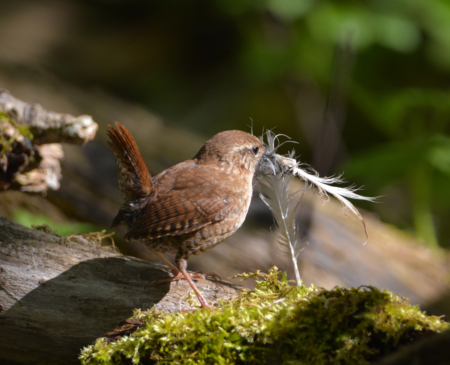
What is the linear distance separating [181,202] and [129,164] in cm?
37

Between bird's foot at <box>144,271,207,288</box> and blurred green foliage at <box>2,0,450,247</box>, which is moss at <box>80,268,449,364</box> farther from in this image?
blurred green foliage at <box>2,0,450,247</box>

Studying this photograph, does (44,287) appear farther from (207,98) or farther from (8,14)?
(8,14)

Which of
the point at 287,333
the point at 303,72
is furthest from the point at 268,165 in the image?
the point at 303,72

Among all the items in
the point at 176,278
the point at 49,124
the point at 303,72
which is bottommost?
the point at 176,278

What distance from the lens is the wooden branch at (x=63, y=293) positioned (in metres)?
2.01

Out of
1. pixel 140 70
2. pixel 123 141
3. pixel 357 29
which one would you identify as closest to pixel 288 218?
pixel 123 141

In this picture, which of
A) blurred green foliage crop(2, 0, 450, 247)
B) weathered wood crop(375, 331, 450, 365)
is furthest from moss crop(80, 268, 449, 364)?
blurred green foliage crop(2, 0, 450, 247)

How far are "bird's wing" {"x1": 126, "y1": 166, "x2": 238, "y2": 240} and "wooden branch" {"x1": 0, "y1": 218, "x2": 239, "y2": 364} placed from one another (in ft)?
1.00

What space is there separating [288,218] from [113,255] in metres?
1.11

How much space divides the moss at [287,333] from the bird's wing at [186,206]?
0.50m

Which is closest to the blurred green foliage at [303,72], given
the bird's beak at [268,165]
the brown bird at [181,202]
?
the bird's beak at [268,165]

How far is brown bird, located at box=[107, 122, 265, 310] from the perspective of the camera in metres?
2.16

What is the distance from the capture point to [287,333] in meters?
1.62

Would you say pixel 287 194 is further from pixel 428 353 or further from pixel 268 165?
pixel 428 353
